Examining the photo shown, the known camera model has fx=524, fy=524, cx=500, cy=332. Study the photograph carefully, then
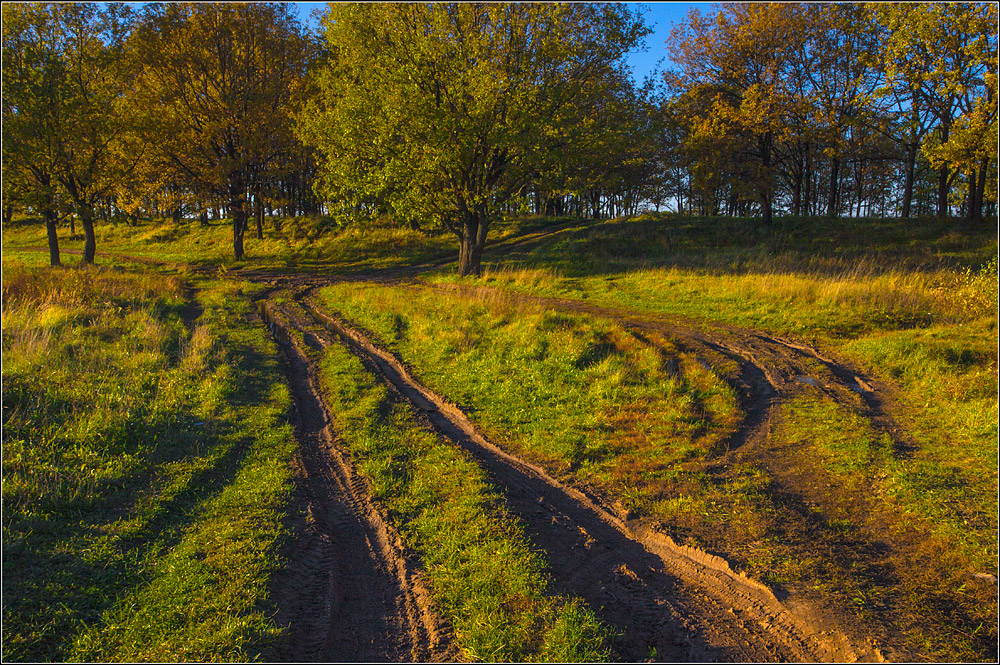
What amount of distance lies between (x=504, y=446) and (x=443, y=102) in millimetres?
15960

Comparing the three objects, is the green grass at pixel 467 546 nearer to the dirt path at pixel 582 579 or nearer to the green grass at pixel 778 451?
the dirt path at pixel 582 579

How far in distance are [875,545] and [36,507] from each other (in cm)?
880

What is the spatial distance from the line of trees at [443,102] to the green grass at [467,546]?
46.7 ft

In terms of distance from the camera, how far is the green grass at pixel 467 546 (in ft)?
13.3

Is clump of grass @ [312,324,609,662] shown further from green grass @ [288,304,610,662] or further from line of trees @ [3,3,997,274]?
line of trees @ [3,3,997,274]

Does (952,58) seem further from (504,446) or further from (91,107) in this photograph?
(91,107)

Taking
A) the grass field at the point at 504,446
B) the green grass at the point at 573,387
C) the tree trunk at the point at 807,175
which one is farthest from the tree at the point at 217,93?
the tree trunk at the point at 807,175

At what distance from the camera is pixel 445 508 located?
5.98 meters

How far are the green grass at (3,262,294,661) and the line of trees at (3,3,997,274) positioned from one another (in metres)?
12.2

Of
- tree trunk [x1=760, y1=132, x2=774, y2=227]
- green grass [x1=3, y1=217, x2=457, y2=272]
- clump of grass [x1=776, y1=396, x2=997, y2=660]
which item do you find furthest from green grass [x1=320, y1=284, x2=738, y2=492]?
tree trunk [x1=760, y1=132, x2=774, y2=227]

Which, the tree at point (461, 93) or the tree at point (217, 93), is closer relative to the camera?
the tree at point (461, 93)

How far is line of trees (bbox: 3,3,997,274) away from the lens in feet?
63.1

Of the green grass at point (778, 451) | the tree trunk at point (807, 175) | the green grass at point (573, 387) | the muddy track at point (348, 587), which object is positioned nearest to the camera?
the muddy track at point (348, 587)

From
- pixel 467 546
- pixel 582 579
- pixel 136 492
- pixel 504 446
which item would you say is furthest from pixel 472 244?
pixel 582 579
